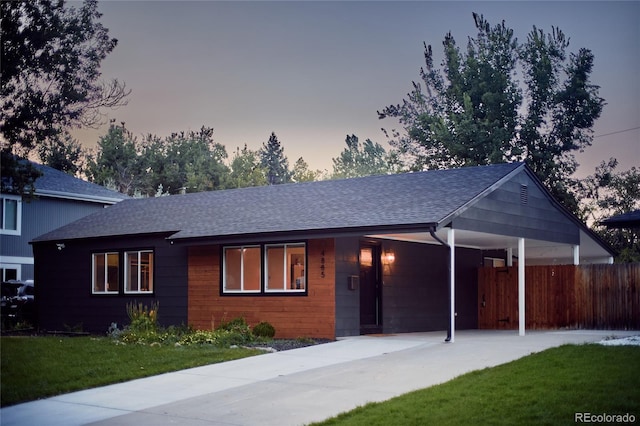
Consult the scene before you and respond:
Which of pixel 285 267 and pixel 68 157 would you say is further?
pixel 68 157

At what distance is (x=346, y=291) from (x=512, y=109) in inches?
896

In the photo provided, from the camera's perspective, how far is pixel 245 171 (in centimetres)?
5844

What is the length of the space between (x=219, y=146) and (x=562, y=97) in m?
31.3

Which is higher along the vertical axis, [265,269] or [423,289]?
[265,269]

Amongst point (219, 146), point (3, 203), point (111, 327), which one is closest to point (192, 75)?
point (111, 327)

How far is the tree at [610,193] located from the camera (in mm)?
37844

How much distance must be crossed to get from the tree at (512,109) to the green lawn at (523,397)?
25.3m

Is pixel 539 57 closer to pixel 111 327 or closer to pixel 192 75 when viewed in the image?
pixel 192 75

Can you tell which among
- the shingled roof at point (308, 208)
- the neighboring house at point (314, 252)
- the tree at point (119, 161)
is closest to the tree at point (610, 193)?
the neighboring house at point (314, 252)

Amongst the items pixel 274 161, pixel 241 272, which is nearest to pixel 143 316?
pixel 241 272

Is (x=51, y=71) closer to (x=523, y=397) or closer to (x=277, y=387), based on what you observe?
(x=277, y=387)

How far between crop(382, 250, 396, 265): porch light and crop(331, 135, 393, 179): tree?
142 feet

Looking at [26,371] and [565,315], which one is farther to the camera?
[565,315]

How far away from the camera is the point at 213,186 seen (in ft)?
187
